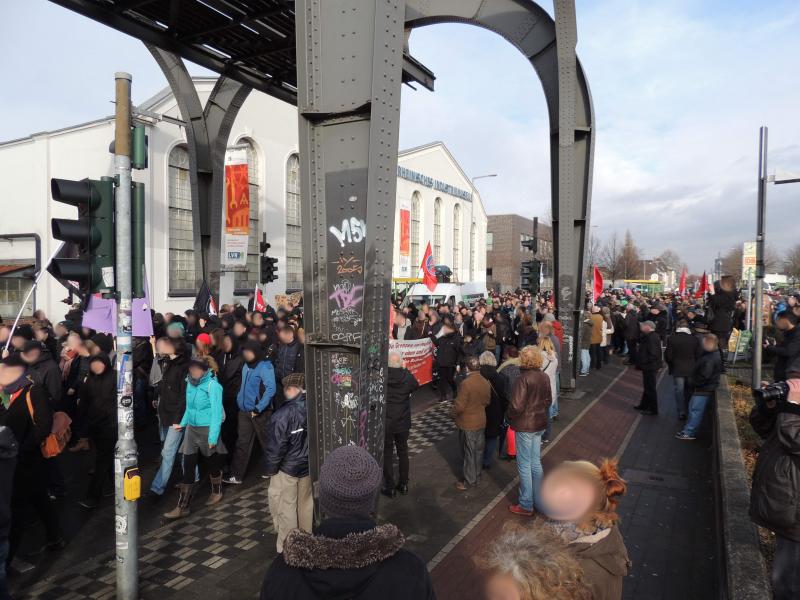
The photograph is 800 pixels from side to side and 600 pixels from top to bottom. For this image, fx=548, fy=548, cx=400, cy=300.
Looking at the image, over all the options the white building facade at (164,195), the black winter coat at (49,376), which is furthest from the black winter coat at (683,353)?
the white building facade at (164,195)

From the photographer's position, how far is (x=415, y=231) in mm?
42438

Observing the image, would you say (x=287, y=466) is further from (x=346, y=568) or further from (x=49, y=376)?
(x=49, y=376)

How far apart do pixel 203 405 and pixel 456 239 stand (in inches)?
1690

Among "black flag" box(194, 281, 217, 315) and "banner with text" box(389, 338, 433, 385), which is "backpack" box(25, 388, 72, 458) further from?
"black flag" box(194, 281, 217, 315)

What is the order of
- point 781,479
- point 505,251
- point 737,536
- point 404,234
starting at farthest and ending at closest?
point 505,251 < point 404,234 < point 737,536 < point 781,479

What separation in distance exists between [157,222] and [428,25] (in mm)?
17243

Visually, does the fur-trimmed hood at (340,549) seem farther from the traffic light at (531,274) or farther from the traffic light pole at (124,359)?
the traffic light at (531,274)

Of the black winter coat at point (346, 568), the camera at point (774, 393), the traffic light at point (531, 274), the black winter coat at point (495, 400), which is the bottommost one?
the black winter coat at point (495, 400)

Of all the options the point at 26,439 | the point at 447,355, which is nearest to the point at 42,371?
the point at 26,439

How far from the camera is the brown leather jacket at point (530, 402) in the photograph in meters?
6.11

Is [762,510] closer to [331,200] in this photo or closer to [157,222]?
[331,200]

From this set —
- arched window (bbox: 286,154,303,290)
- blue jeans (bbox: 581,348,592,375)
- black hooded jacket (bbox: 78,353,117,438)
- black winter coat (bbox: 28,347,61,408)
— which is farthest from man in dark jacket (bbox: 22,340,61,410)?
arched window (bbox: 286,154,303,290)

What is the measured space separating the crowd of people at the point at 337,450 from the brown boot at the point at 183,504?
0.02 m

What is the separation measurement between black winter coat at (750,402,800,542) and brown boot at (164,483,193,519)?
546 centimetres
